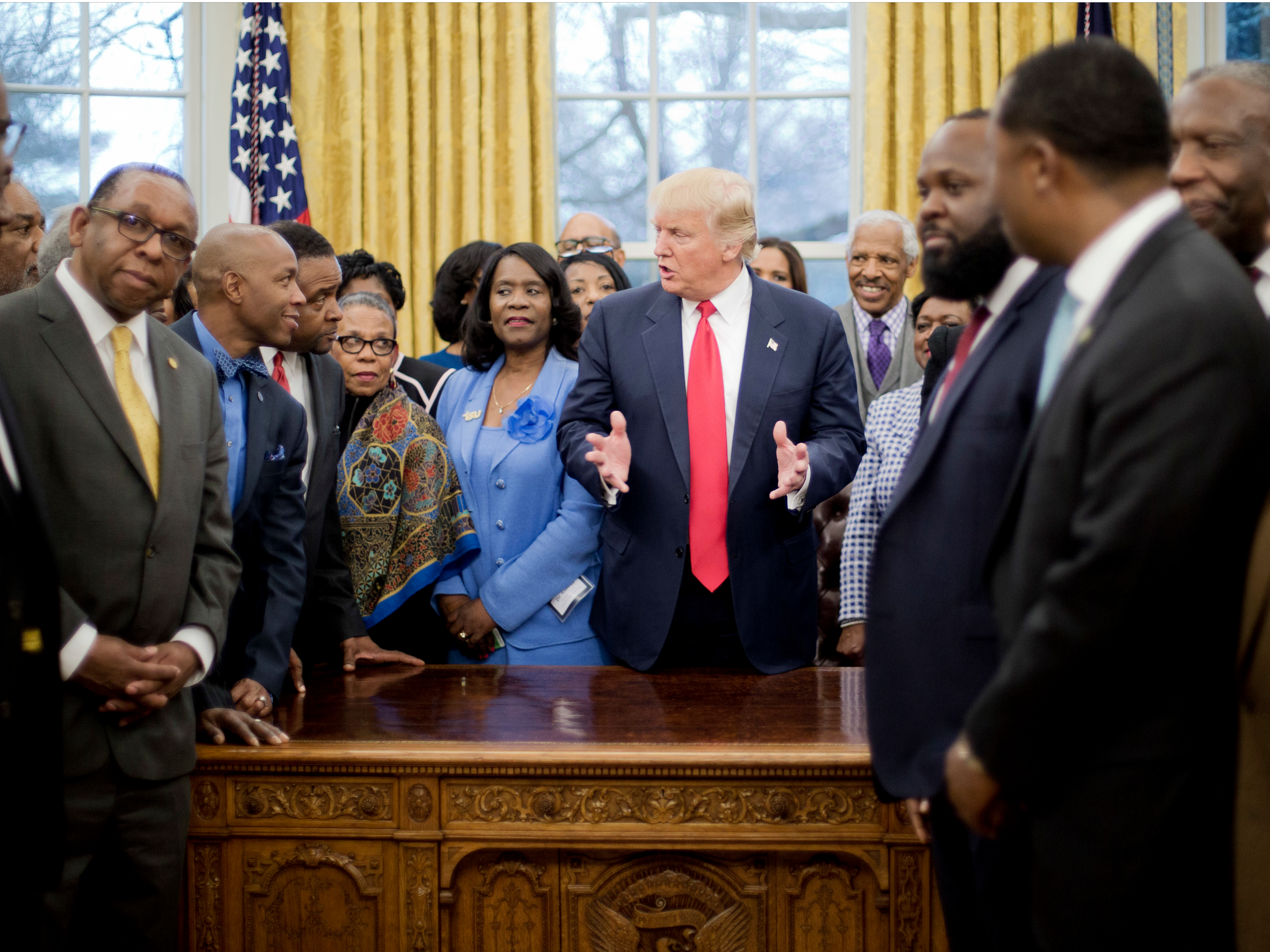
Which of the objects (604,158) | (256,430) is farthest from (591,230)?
(256,430)

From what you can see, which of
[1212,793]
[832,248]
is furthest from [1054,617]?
[832,248]

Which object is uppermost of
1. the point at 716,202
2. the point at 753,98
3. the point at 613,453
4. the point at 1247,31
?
the point at 1247,31

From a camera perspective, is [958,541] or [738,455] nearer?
[958,541]

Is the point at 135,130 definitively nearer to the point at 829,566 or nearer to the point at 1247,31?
the point at 829,566

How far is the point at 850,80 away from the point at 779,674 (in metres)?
3.95

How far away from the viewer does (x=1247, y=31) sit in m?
5.61

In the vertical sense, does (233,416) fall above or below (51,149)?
below

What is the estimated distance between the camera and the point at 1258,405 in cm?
120

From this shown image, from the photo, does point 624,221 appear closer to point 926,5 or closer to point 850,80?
point 850,80

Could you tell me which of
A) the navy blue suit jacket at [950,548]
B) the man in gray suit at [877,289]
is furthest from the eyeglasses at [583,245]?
the navy blue suit jacket at [950,548]

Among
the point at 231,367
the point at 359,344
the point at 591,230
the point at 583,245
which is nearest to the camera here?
the point at 231,367

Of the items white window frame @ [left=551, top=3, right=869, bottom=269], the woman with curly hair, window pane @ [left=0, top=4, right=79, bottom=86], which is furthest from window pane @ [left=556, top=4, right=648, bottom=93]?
the woman with curly hair

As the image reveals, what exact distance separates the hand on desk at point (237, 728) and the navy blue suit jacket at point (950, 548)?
127 cm

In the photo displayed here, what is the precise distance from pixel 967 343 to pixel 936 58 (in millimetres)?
4382
